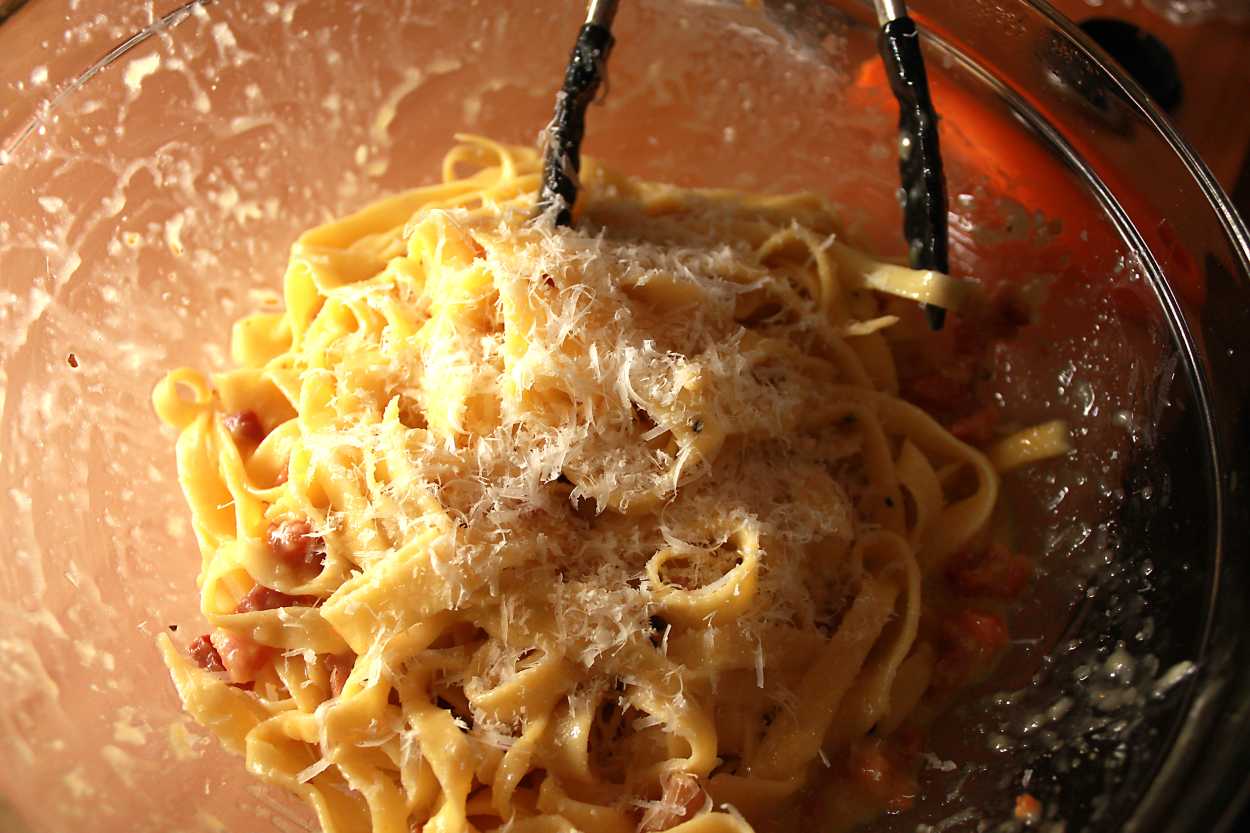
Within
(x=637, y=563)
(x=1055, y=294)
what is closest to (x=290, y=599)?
(x=637, y=563)

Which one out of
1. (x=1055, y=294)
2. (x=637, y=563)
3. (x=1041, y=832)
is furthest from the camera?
(x=1055, y=294)

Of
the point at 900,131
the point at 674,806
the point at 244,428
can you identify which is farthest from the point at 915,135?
the point at 244,428

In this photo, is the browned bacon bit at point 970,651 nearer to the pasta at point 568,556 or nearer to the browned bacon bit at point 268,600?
the pasta at point 568,556

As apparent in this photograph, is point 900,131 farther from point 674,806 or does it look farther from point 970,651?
point 674,806

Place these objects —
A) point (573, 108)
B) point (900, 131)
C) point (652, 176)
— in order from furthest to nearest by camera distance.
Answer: point (652, 176) < point (573, 108) < point (900, 131)

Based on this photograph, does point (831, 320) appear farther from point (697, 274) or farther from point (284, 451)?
point (284, 451)
